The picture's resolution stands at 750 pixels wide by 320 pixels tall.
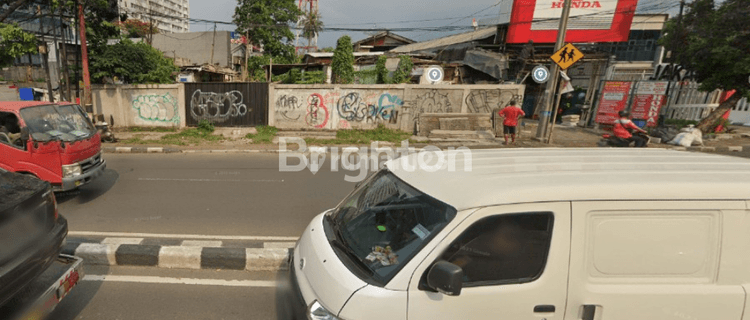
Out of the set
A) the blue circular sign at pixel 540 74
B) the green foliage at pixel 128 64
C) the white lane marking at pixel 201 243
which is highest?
the blue circular sign at pixel 540 74

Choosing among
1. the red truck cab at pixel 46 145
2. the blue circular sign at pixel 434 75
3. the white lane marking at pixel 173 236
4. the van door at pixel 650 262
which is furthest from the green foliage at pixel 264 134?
the van door at pixel 650 262

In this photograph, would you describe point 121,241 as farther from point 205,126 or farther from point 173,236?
point 205,126

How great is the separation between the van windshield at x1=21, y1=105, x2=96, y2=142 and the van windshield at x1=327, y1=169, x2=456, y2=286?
17.6 ft

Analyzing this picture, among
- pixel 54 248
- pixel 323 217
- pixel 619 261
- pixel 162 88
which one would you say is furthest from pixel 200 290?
pixel 162 88

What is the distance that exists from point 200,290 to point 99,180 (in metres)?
5.55

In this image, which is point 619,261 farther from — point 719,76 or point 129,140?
point 719,76

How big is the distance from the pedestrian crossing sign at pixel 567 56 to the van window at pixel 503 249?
416 inches

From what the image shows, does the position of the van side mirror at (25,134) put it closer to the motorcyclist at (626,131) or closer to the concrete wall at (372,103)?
the concrete wall at (372,103)

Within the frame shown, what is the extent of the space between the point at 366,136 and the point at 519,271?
36.4 ft

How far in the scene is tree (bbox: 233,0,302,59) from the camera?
33.7 metres

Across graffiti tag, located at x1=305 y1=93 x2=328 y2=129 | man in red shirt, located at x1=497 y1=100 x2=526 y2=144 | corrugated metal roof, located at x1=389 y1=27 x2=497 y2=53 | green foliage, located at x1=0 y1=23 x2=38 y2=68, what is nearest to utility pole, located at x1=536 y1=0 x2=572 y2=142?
man in red shirt, located at x1=497 y1=100 x2=526 y2=144

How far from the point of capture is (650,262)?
1.75m

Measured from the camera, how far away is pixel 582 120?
16031mm

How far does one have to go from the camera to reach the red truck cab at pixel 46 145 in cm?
496
